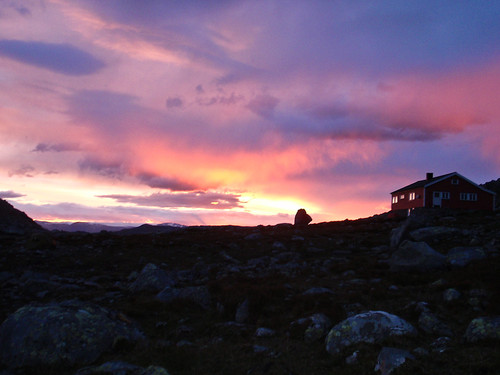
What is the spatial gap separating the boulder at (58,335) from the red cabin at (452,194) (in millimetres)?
60534

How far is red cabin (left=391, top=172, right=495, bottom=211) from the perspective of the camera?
6059 cm

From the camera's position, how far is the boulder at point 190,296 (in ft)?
45.7

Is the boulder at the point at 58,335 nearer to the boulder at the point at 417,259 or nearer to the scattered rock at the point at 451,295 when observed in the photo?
the scattered rock at the point at 451,295

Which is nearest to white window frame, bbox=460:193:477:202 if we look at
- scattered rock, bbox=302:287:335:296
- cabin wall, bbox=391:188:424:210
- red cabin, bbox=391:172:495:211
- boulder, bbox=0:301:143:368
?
red cabin, bbox=391:172:495:211

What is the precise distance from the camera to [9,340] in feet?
30.1

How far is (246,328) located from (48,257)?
20172 millimetres

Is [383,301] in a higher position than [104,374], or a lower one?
higher

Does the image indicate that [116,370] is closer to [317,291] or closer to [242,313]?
[242,313]

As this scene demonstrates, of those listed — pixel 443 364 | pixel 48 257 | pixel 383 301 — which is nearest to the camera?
pixel 443 364

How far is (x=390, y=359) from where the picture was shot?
275 inches

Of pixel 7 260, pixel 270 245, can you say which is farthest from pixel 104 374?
pixel 270 245

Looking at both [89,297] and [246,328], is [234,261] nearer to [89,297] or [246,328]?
[89,297]

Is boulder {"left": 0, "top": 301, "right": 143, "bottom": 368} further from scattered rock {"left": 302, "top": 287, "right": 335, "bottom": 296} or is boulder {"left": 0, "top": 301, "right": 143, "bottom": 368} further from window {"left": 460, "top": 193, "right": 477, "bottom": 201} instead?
window {"left": 460, "top": 193, "right": 477, "bottom": 201}

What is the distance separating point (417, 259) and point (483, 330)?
29.6 feet
